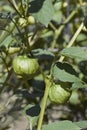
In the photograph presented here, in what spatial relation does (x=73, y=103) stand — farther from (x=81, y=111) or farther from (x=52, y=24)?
(x=52, y=24)

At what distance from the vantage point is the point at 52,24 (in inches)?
61.2

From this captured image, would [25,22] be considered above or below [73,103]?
above

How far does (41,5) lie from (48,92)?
7.7 inches

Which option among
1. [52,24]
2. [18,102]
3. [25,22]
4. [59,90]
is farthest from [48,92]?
[52,24]

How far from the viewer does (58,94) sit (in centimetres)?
88

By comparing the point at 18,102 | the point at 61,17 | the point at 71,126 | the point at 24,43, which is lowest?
the point at 18,102

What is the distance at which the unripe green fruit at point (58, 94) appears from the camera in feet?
2.90

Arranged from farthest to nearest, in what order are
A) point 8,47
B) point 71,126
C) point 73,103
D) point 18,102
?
1. point 73,103
2. point 18,102
3. point 8,47
4. point 71,126

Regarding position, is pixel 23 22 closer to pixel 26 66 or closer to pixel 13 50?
pixel 26 66

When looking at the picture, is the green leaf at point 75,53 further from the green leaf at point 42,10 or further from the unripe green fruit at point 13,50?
the unripe green fruit at point 13,50

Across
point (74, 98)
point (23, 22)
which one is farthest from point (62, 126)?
point (74, 98)

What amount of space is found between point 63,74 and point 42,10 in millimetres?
150

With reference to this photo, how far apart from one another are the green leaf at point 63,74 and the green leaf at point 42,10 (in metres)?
0.10

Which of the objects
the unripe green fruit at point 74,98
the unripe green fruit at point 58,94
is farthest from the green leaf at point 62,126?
the unripe green fruit at point 74,98
